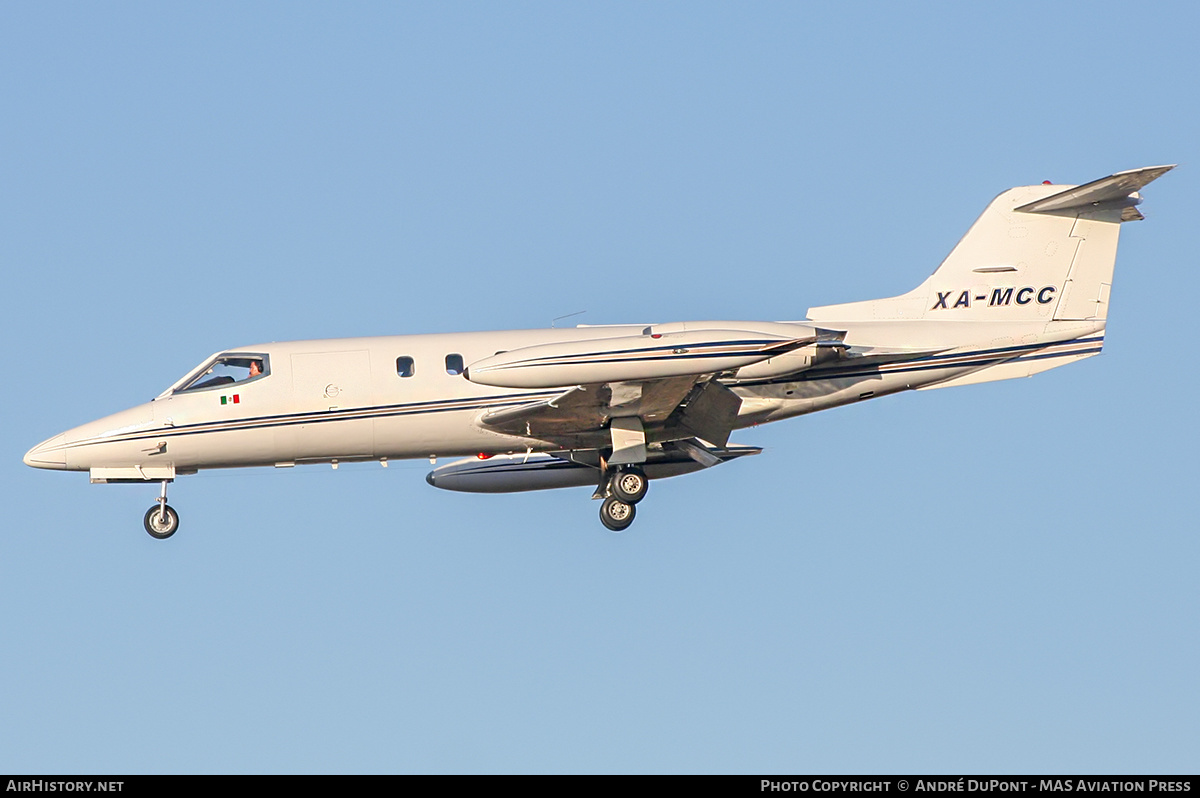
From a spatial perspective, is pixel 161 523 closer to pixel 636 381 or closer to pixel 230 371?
pixel 230 371

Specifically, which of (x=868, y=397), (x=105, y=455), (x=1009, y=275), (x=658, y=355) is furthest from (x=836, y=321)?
(x=105, y=455)

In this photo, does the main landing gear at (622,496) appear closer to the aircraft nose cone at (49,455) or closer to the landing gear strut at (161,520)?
the landing gear strut at (161,520)

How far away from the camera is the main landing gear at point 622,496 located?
22578 millimetres

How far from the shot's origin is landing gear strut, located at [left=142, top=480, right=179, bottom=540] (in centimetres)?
2222

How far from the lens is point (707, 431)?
893 inches

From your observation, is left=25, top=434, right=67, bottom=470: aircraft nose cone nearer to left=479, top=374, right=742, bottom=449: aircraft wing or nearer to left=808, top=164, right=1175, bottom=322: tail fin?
left=479, top=374, right=742, bottom=449: aircraft wing

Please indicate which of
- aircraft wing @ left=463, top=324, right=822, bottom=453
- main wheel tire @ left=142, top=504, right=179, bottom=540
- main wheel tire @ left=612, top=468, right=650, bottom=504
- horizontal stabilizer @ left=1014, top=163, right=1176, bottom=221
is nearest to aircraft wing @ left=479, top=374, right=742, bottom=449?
aircraft wing @ left=463, top=324, right=822, bottom=453

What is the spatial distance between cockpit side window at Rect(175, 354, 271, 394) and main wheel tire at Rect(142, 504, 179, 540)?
176 cm

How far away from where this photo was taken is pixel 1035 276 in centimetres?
2317

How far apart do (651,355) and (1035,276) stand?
22.5 feet

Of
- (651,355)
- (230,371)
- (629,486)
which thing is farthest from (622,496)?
(230,371)

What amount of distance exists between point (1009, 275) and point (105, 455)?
44.2 ft

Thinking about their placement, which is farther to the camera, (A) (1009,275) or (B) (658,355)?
(A) (1009,275)
